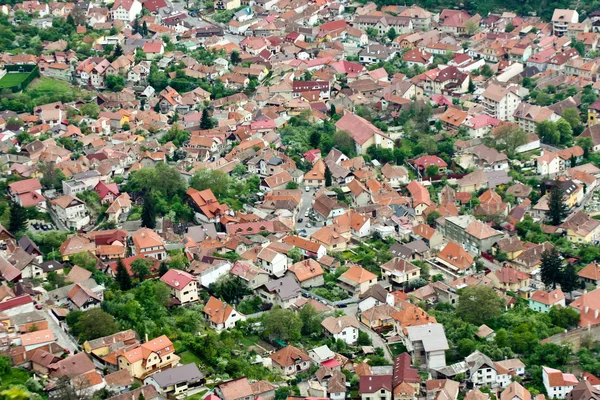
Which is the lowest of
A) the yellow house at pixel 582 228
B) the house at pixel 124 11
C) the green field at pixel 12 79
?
the house at pixel 124 11

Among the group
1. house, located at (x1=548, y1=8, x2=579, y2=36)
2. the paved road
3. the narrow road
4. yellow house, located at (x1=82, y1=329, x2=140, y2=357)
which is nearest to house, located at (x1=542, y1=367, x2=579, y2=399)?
the narrow road

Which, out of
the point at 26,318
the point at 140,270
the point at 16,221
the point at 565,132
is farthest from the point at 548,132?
the point at 26,318

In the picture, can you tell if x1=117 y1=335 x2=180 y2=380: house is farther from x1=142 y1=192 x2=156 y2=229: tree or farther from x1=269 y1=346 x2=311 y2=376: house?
x1=142 y1=192 x2=156 y2=229: tree

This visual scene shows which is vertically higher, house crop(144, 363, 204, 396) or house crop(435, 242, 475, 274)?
house crop(144, 363, 204, 396)

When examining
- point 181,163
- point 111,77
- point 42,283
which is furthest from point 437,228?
point 111,77

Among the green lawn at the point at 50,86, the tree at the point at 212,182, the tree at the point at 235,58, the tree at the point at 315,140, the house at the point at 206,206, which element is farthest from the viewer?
the tree at the point at 235,58

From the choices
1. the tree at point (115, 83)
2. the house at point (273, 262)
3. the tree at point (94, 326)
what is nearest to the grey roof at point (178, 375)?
the tree at point (94, 326)

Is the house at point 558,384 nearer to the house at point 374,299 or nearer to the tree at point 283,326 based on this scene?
the house at point 374,299
